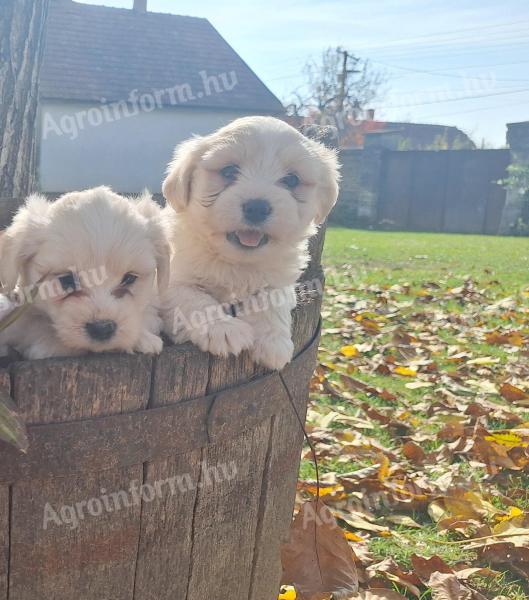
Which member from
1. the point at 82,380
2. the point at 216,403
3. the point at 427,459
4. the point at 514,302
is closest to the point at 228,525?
the point at 216,403

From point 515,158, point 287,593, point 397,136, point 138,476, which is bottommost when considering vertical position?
point 287,593

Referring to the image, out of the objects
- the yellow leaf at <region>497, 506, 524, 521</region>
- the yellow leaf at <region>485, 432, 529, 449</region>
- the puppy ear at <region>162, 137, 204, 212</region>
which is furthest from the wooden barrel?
the yellow leaf at <region>485, 432, 529, 449</region>

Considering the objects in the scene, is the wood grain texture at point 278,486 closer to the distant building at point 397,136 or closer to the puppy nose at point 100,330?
the puppy nose at point 100,330

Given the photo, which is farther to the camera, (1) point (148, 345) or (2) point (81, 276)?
(2) point (81, 276)

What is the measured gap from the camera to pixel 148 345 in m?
1.93

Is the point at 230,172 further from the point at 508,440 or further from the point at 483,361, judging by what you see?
the point at 483,361

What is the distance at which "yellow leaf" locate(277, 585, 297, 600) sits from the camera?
2.79 metres

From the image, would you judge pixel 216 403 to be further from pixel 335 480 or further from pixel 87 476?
pixel 335 480

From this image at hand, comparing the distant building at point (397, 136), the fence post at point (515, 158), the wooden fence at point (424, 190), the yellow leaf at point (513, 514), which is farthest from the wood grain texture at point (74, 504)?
the distant building at point (397, 136)

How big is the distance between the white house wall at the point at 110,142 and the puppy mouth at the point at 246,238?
18636 millimetres

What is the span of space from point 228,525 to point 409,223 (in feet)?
82.2

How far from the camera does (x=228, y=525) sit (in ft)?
7.03

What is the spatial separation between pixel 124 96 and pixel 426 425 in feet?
66.2

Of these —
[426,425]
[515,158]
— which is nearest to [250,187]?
[426,425]
